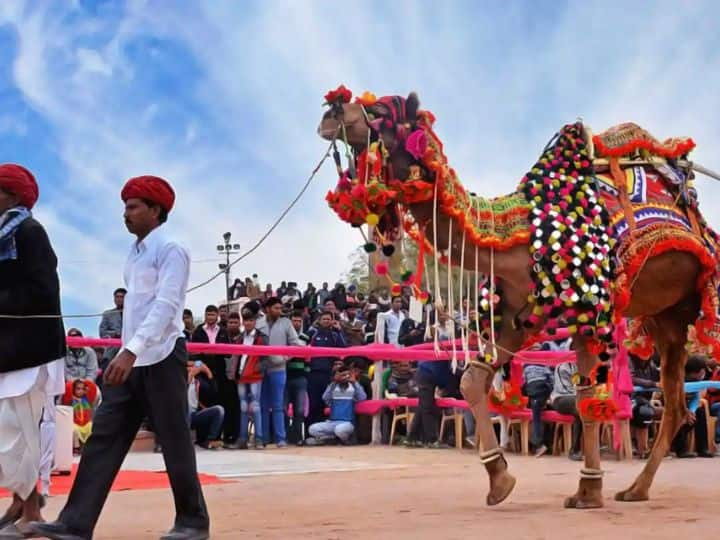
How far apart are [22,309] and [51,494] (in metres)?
2.88

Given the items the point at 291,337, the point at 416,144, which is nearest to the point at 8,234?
the point at 416,144

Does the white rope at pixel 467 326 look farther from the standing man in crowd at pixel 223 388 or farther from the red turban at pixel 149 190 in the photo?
the standing man in crowd at pixel 223 388

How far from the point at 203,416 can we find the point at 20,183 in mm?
7577

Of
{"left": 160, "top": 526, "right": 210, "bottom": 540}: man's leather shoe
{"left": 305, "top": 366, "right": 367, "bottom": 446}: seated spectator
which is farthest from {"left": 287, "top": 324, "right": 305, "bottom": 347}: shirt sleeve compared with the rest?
{"left": 160, "top": 526, "right": 210, "bottom": 540}: man's leather shoe

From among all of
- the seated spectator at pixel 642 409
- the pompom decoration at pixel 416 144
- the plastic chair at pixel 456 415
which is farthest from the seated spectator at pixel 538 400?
the pompom decoration at pixel 416 144

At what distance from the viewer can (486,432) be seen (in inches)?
243

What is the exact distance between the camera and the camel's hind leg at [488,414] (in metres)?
6.05

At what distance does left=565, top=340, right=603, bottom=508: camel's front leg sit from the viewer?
6.05 metres

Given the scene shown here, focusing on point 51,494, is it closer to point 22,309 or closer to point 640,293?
point 22,309

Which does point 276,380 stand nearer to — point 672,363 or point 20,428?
point 672,363

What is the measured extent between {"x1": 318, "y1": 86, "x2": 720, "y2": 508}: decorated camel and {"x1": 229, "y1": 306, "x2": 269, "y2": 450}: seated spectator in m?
7.06

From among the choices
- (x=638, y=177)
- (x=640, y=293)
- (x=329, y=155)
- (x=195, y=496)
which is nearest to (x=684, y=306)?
(x=640, y=293)

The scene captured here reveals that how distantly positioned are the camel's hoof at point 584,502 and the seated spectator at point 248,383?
24.6 ft

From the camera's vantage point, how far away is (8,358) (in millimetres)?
5121
